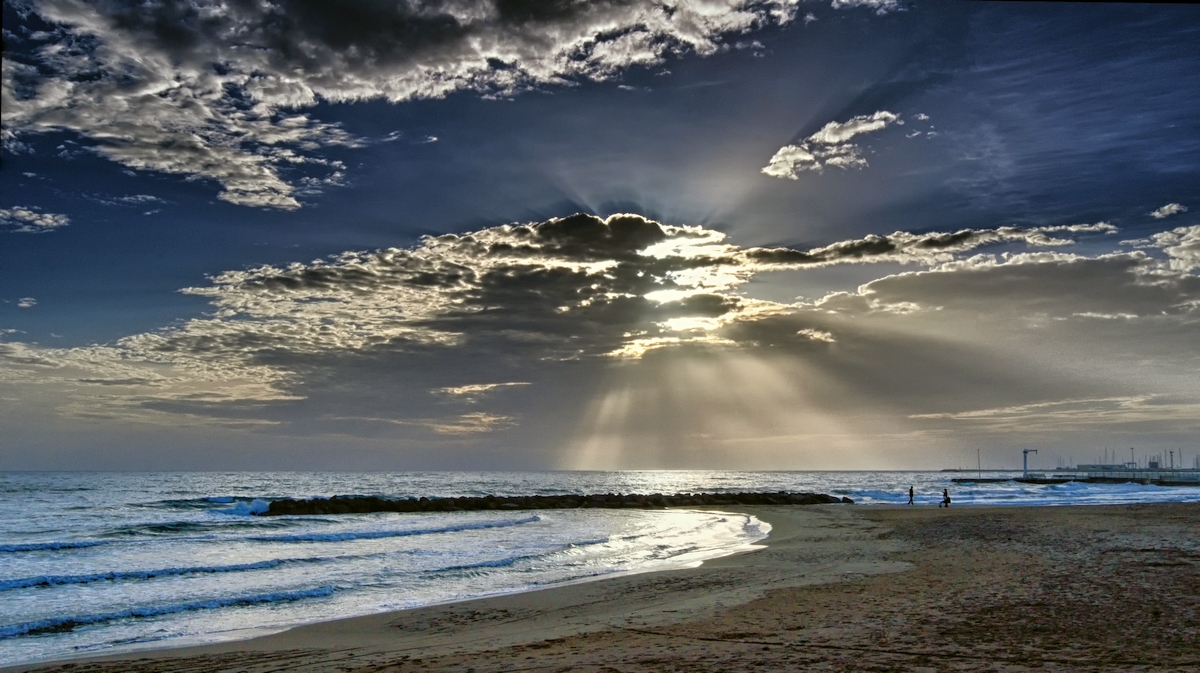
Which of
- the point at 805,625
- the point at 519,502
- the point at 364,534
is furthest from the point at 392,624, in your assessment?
the point at 519,502

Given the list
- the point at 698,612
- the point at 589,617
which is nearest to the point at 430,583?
the point at 589,617

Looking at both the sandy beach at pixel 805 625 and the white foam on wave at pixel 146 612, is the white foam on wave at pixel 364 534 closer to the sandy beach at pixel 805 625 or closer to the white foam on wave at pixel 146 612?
the white foam on wave at pixel 146 612

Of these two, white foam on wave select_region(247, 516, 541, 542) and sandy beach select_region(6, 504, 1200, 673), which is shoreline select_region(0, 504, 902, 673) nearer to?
sandy beach select_region(6, 504, 1200, 673)

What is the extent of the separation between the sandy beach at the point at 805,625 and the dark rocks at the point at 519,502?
4483 centimetres

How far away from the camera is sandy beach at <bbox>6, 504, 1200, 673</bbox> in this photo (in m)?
10.6

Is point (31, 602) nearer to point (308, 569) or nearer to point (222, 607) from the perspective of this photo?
point (222, 607)

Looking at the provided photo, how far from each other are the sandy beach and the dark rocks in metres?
44.8

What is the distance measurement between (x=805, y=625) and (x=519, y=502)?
58.4 meters

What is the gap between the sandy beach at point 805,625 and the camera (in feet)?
34.8

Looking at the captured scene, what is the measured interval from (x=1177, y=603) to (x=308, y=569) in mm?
23709

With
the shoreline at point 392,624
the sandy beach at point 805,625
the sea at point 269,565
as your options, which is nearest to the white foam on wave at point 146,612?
the sea at point 269,565

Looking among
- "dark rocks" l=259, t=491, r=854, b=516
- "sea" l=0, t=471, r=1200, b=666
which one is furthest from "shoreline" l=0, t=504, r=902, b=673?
"dark rocks" l=259, t=491, r=854, b=516

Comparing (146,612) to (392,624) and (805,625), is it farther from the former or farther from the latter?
(805,625)

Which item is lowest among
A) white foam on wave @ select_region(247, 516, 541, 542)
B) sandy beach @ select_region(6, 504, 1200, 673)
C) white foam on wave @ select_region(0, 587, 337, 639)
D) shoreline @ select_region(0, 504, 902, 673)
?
white foam on wave @ select_region(247, 516, 541, 542)
